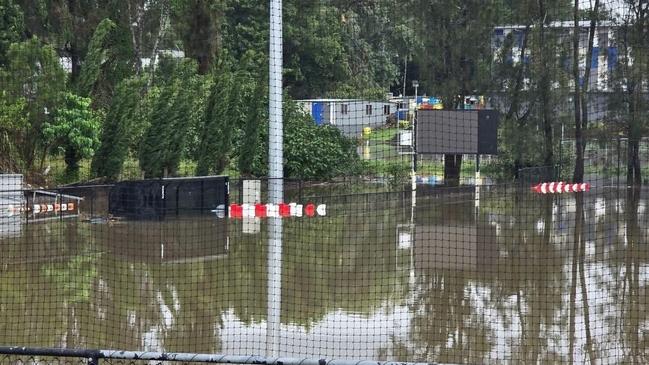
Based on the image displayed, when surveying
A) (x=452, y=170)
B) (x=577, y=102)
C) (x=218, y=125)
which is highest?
(x=577, y=102)

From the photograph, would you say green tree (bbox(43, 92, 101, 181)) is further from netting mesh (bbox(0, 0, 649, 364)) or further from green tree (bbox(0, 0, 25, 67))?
green tree (bbox(0, 0, 25, 67))

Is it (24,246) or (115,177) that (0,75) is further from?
(24,246)

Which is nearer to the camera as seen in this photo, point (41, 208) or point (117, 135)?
point (41, 208)

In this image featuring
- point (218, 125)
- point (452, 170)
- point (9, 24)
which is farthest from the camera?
point (9, 24)

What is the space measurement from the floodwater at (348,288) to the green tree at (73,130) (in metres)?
4.41

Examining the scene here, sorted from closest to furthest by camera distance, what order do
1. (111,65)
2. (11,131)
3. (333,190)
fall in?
(11,131) → (333,190) → (111,65)

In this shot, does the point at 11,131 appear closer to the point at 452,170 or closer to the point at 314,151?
the point at 314,151

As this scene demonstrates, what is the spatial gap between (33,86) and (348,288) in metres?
13.8

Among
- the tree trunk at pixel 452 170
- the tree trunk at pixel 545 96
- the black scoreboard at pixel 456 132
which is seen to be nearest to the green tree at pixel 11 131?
the black scoreboard at pixel 456 132

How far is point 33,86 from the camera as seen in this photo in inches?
912

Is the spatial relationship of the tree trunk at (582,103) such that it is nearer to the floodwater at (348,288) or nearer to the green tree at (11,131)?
the floodwater at (348,288)

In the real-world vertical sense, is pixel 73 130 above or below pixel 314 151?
above

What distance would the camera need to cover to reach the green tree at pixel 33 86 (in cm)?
2273

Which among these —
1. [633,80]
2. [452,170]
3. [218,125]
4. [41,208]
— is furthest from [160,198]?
[633,80]
